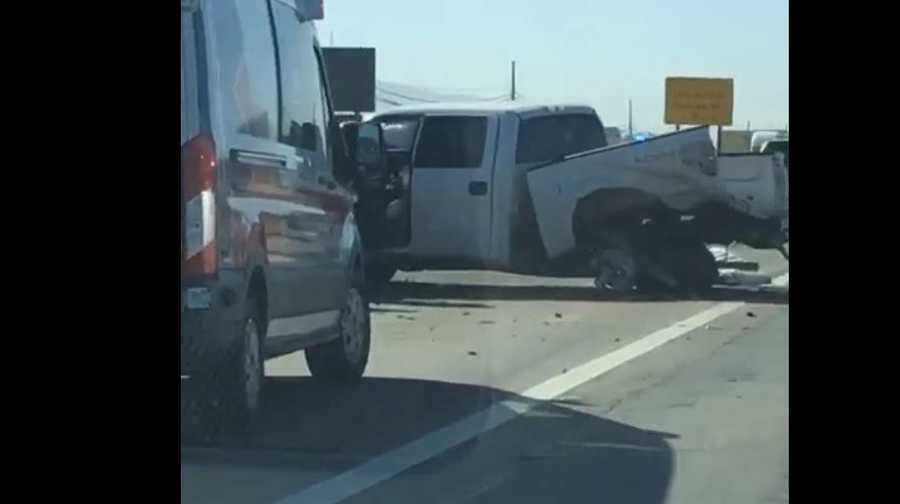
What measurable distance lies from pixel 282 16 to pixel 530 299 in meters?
7.21

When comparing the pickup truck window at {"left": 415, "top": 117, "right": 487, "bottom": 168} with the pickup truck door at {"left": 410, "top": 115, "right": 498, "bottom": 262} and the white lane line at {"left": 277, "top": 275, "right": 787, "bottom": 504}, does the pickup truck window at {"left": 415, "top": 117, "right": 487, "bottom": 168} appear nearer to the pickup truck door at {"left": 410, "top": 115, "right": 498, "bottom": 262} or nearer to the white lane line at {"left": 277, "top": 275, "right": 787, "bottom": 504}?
the pickup truck door at {"left": 410, "top": 115, "right": 498, "bottom": 262}

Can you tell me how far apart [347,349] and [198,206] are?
2.62m

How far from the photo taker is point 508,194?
16.3 metres

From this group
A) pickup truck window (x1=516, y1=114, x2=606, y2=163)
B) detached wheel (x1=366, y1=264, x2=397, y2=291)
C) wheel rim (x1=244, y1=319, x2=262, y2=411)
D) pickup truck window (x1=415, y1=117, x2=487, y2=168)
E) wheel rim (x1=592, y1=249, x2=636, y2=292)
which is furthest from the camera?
wheel rim (x1=592, y1=249, x2=636, y2=292)

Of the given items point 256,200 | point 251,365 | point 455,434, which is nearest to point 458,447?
point 455,434

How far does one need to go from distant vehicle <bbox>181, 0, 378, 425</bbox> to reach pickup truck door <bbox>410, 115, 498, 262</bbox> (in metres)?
5.02

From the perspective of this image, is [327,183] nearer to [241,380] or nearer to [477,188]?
[241,380]

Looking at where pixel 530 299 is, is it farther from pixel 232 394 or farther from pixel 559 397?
pixel 232 394

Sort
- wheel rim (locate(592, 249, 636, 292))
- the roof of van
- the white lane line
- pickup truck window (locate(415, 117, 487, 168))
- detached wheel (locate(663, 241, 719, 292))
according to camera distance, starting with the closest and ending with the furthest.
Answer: the white lane line, the roof of van, pickup truck window (locate(415, 117, 487, 168)), detached wheel (locate(663, 241, 719, 292)), wheel rim (locate(592, 249, 636, 292))

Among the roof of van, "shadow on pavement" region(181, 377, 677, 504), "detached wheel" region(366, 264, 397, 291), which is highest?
the roof of van

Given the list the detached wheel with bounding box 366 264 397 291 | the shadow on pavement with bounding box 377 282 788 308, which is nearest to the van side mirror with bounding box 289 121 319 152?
the detached wheel with bounding box 366 264 397 291

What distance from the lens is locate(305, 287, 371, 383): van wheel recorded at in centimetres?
1017

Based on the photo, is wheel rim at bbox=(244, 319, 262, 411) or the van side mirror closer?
wheel rim at bbox=(244, 319, 262, 411)
